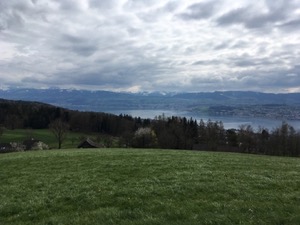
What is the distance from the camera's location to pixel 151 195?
1148cm

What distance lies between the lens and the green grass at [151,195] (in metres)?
9.38

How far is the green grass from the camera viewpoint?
30.8ft

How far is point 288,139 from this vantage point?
80062 mm

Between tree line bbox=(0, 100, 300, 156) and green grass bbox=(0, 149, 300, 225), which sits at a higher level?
green grass bbox=(0, 149, 300, 225)

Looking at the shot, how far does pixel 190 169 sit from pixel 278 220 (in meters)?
7.58

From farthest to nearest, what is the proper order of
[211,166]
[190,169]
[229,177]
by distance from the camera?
[211,166], [190,169], [229,177]

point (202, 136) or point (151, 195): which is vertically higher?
point (151, 195)


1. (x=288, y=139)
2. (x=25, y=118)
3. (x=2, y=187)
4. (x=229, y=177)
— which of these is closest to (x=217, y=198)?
(x=229, y=177)

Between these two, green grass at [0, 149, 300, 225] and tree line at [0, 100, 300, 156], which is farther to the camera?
tree line at [0, 100, 300, 156]

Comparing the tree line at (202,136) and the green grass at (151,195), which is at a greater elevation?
the green grass at (151,195)

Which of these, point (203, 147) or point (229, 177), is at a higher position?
point (229, 177)

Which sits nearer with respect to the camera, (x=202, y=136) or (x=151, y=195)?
(x=151, y=195)

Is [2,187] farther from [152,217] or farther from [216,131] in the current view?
[216,131]

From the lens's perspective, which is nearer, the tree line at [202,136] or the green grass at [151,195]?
the green grass at [151,195]
